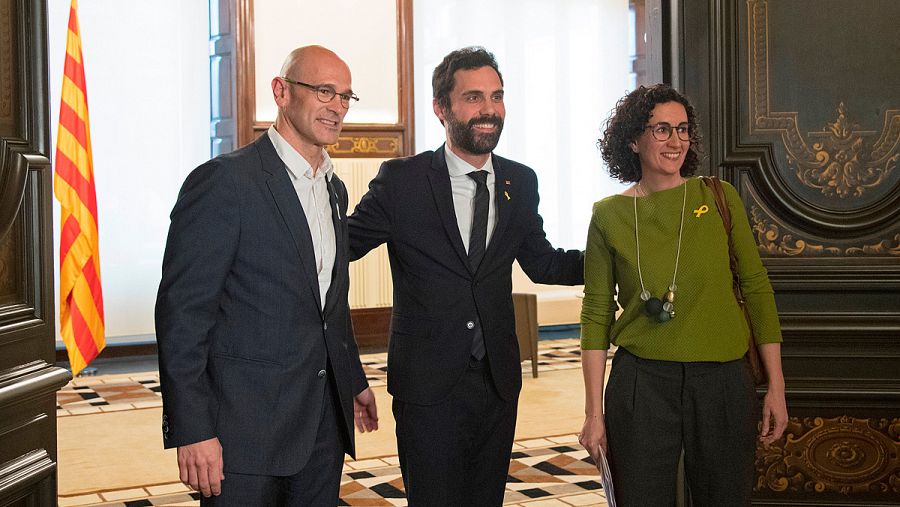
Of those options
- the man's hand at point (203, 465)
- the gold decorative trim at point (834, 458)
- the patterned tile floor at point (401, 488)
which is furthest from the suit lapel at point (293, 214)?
the patterned tile floor at point (401, 488)

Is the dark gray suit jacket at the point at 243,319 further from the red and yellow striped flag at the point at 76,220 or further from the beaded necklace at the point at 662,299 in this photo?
the red and yellow striped flag at the point at 76,220

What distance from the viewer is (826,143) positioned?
3.25 m

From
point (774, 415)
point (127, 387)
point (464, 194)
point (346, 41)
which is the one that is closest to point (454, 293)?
point (464, 194)

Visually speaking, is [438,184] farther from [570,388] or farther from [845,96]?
[570,388]

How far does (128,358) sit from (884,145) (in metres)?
6.52

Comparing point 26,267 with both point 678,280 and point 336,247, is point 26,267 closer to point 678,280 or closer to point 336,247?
point 336,247

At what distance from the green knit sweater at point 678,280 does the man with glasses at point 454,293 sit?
304 millimetres

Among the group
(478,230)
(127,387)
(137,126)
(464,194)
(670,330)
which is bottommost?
(127,387)

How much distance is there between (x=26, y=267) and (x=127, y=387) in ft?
16.4

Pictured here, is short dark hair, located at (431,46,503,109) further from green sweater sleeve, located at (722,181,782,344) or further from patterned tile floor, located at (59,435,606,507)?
patterned tile floor, located at (59,435,606,507)

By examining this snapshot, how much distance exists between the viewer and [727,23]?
10.6 feet

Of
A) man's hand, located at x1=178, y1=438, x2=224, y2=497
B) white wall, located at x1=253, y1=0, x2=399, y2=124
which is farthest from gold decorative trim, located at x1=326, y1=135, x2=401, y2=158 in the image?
man's hand, located at x1=178, y1=438, x2=224, y2=497

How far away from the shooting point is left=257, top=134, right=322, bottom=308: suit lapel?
2.31 m

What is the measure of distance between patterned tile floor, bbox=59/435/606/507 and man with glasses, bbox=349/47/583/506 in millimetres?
1722
